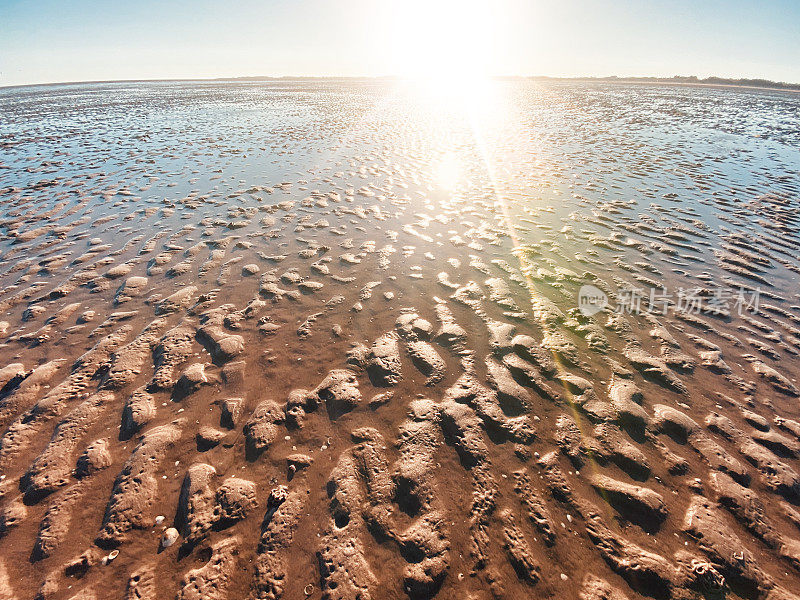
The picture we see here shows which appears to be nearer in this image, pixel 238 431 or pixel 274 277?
pixel 238 431

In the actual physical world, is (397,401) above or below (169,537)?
above

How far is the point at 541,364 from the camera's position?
4449 mm

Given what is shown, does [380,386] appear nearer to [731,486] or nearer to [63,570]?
[63,570]

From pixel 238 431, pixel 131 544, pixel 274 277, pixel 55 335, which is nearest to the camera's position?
pixel 131 544

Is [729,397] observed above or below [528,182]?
below

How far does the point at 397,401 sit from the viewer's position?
396 cm

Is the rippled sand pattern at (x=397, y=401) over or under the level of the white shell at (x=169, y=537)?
over

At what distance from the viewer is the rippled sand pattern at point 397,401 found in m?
2.64

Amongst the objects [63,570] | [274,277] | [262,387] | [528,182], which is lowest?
[63,570]

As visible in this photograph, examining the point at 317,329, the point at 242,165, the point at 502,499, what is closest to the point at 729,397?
the point at 502,499

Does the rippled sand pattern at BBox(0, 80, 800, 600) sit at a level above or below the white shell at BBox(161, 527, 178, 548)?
above

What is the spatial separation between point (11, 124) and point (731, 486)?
1633 inches

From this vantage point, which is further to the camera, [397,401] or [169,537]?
[397,401]

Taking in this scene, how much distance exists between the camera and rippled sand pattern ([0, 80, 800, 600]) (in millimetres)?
2643
